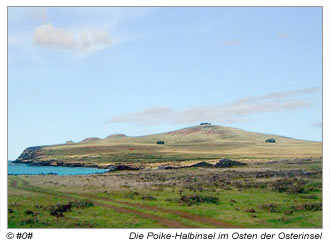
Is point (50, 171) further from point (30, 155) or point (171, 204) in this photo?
point (171, 204)

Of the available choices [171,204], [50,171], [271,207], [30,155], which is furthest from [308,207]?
[30,155]

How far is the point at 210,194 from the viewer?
3866 centimetres

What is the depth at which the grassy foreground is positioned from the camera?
1083 inches

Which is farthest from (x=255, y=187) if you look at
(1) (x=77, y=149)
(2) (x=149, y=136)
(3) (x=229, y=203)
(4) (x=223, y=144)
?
(2) (x=149, y=136)

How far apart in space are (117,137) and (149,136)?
29139 millimetres

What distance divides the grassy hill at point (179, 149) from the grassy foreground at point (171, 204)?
43.5 metres

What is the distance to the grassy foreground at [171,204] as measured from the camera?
2752 cm

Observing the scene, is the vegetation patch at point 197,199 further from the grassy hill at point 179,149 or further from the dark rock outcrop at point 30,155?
the dark rock outcrop at point 30,155

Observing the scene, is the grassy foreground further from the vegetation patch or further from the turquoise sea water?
the turquoise sea water

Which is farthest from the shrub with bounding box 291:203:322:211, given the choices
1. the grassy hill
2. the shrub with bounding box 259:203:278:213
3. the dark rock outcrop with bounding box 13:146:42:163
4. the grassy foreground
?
the dark rock outcrop with bounding box 13:146:42:163

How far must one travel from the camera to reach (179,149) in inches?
5094

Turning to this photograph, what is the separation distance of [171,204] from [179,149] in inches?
3765
